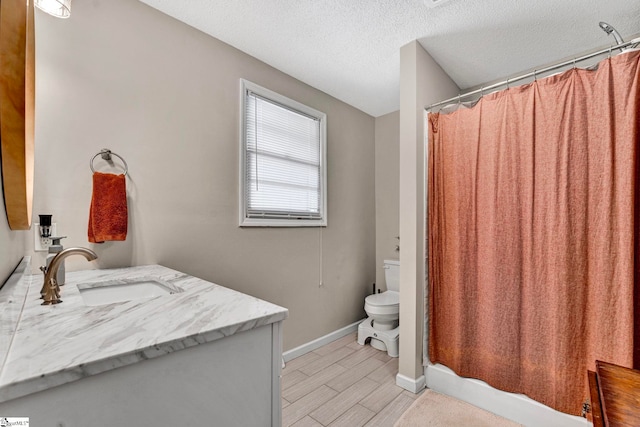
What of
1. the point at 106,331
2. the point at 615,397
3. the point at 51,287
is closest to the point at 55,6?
the point at 51,287

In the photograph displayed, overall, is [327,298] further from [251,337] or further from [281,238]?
[251,337]

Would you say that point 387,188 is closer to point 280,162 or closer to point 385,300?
point 385,300

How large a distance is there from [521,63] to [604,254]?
1.79m

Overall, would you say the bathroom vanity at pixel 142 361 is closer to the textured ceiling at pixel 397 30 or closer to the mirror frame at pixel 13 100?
the mirror frame at pixel 13 100

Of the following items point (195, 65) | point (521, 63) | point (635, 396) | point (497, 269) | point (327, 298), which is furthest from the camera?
point (327, 298)

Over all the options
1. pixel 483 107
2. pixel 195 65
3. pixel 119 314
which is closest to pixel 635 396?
pixel 119 314

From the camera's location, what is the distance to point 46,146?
138cm

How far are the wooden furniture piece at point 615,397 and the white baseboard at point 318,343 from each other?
2.02 m

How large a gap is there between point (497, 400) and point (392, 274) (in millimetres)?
1454

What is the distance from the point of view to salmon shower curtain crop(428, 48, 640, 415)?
4.51 feet

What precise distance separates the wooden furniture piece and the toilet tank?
216 cm

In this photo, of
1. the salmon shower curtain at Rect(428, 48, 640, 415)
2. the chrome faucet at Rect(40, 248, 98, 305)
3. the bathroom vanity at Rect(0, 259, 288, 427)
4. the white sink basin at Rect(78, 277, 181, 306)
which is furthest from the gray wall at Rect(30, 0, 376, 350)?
the salmon shower curtain at Rect(428, 48, 640, 415)

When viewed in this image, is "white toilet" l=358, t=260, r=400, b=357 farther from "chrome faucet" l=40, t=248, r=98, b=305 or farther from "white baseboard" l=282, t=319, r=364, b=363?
"chrome faucet" l=40, t=248, r=98, b=305

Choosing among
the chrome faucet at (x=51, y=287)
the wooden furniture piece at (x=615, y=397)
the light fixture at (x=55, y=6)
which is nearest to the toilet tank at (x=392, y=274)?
the wooden furniture piece at (x=615, y=397)
